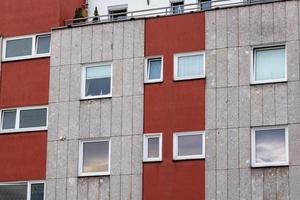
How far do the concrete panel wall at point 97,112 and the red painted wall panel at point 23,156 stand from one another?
36 centimetres

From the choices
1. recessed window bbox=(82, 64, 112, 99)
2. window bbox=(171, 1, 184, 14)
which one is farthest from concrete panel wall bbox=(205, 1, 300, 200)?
recessed window bbox=(82, 64, 112, 99)

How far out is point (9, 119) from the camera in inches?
1293

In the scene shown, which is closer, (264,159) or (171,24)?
(264,159)

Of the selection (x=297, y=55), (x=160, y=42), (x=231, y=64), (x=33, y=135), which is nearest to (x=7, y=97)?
(x=33, y=135)

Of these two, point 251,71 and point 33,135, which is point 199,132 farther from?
point 33,135

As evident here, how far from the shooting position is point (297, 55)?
95.3 feet

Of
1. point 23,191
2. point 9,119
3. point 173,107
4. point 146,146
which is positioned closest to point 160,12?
point 173,107

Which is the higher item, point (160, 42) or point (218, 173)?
point (160, 42)

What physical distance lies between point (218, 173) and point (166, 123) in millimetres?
2612

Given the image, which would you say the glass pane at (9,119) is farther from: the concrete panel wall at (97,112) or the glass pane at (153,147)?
the glass pane at (153,147)

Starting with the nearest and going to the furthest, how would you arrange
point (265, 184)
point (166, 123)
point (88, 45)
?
point (265, 184) → point (166, 123) → point (88, 45)

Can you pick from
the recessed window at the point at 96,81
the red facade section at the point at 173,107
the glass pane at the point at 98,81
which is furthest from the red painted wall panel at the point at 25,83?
the red facade section at the point at 173,107

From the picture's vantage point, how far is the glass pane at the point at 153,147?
99.2 ft

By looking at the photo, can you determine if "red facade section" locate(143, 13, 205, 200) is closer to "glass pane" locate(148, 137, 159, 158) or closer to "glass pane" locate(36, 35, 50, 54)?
"glass pane" locate(148, 137, 159, 158)
